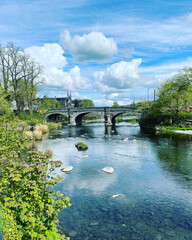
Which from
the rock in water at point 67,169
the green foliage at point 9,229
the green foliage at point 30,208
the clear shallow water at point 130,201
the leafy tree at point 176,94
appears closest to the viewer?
the green foliage at point 9,229

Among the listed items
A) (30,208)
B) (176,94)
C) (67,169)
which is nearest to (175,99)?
(176,94)

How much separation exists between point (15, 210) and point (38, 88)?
58.7 meters

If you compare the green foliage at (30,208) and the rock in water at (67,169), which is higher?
the green foliage at (30,208)

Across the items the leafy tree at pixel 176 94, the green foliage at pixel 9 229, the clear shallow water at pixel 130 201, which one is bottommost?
the clear shallow water at pixel 130 201

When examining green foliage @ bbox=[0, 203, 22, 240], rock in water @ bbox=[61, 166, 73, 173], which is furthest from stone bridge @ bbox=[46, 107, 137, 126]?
green foliage @ bbox=[0, 203, 22, 240]

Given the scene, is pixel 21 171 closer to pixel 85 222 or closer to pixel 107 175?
pixel 85 222

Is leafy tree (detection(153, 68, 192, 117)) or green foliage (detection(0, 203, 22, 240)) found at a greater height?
leafy tree (detection(153, 68, 192, 117))

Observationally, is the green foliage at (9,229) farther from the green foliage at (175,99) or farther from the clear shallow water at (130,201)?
the green foliage at (175,99)

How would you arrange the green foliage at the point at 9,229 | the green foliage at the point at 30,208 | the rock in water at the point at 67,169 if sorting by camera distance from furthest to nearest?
the rock in water at the point at 67,169 → the green foliage at the point at 30,208 → the green foliage at the point at 9,229

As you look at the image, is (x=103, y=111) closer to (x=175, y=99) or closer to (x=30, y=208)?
(x=175, y=99)

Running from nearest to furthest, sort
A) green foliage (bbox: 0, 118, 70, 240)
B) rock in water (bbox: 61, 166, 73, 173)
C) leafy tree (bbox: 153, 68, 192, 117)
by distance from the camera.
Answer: green foliage (bbox: 0, 118, 70, 240) < rock in water (bbox: 61, 166, 73, 173) < leafy tree (bbox: 153, 68, 192, 117)

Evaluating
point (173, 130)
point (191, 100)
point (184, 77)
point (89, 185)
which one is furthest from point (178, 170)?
point (184, 77)

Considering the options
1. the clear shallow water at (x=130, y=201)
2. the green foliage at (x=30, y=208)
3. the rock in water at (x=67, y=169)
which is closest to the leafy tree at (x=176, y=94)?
the clear shallow water at (x=130, y=201)

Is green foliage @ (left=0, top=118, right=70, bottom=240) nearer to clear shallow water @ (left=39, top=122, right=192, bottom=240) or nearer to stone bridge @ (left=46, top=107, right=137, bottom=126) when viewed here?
clear shallow water @ (left=39, top=122, right=192, bottom=240)
